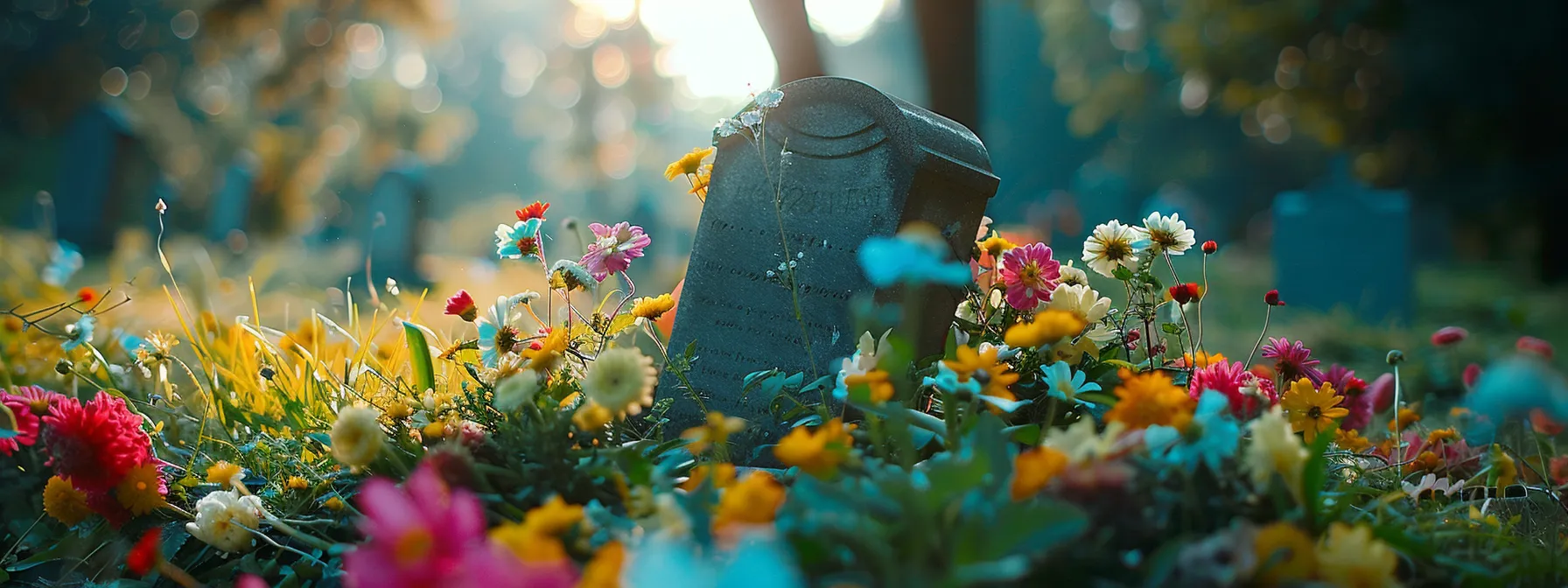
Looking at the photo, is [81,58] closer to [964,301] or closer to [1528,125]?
[964,301]

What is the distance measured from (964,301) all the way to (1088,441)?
4.53 feet

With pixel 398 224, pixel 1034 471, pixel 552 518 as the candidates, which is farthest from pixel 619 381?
pixel 398 224

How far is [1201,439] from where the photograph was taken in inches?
51.6

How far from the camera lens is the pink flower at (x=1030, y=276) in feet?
7.58

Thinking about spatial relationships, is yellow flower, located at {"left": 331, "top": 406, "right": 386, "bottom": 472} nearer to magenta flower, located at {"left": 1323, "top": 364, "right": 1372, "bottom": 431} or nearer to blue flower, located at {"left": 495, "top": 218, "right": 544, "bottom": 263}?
blue flower, located at {"left": 495, "top": 218, "right": 544, "bottom": 263}

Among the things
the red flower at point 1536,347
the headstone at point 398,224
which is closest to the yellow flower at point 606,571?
the red flower at point 1536,347

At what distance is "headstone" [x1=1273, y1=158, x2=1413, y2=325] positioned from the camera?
883cm

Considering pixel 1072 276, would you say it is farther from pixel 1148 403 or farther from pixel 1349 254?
pixel 1349 254

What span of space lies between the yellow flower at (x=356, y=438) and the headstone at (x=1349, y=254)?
9.07m

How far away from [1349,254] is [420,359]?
9030 mm

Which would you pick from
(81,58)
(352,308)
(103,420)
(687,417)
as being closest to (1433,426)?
(687,417)

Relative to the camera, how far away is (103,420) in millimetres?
1983

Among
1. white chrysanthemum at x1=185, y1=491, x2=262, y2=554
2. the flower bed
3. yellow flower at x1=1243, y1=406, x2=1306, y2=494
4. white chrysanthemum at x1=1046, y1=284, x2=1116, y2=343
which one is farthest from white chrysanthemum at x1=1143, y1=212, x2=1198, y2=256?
white chrysanthemum at x1=185, y1=491, x2=262, y2=554

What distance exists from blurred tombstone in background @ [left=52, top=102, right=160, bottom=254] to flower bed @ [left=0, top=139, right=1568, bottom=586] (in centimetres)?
912
